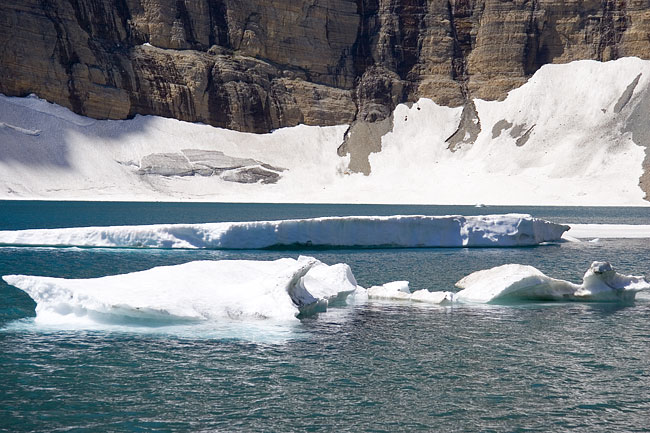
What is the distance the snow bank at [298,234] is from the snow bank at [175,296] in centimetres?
1534

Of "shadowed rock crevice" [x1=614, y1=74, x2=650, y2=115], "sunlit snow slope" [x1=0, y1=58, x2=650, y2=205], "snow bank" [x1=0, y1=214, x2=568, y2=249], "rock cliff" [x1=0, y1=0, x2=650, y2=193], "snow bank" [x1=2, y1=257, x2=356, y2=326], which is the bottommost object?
"snow bank" [x1=2, y1=257, x2=356, y2=326]

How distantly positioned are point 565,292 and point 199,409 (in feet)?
45.0

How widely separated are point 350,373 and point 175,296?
17.1ft

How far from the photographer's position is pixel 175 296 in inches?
677

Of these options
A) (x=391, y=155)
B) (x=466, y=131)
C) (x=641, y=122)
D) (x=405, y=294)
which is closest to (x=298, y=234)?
(x=405, y=294)

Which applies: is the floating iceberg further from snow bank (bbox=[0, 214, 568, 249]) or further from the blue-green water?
snow bank (bbox=[0, 214, 568, 249])

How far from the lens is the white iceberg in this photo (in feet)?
71.1

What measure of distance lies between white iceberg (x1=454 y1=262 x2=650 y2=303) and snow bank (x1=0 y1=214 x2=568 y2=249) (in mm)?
14423

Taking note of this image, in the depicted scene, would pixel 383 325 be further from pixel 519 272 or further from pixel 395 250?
pixel 395 250

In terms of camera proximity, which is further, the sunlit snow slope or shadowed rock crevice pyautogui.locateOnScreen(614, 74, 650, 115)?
shadowed rock crevice pyautogui.locateOnScreen(614, 74, 650, 115)

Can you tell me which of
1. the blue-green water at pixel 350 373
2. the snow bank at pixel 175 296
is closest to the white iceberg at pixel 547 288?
the blue-green water at pixel 350 373

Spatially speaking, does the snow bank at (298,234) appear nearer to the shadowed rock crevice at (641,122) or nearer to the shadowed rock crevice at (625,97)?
the shadowed rock crevice at (641,122)

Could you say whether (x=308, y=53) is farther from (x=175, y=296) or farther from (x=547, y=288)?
(x=175, y=296)

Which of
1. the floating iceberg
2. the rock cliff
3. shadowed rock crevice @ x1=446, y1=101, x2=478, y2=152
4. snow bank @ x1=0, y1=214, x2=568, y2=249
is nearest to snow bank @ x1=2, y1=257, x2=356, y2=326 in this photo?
the floating iceberg
